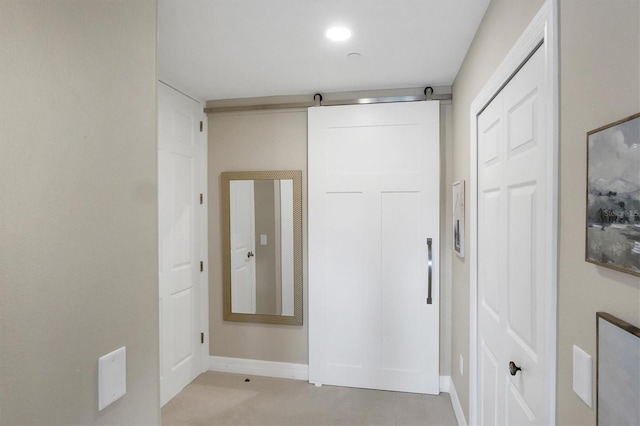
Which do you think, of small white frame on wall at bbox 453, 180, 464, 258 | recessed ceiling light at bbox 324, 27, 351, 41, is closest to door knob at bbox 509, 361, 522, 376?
small white frame on wall at bbox 453, 180, 464, 258

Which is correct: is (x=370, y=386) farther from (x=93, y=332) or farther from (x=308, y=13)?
(x=308, y=13)

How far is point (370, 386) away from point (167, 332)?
5.67 ft

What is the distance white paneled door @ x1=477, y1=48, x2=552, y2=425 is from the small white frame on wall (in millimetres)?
367

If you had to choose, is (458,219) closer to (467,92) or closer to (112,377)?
(467,92)

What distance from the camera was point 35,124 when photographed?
67 centimetres

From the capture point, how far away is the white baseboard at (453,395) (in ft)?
7.29

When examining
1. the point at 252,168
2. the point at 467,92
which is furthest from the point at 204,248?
the point at 467,92

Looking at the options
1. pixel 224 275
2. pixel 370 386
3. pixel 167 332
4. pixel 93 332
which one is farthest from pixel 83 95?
pixel 370 386

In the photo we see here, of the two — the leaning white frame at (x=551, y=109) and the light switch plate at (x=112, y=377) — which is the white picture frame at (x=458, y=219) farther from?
the light switch plate at (x=112, y=377)

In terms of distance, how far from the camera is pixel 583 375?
0.79 m

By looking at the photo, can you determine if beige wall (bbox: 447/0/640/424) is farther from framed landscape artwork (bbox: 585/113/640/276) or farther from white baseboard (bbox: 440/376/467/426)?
white baseboard (bbox: 440/376/467/426)

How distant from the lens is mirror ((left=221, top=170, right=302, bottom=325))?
2938mm

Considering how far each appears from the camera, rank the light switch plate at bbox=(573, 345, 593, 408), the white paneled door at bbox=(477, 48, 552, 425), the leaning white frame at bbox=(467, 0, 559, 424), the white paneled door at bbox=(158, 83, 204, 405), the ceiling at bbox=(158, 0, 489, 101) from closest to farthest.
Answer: the light switch plate at bbox=(573, 345, 593, 408), the leaning white frame at bbox=(467, 0, 559, 424), the white paneled door at bbox=(477, 48, 552, 425), the ceiling at bbox=(158, 0, 489, 101), the white paneled door at bbox=(158, 83, 204, 405)

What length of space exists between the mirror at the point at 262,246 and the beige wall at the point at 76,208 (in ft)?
6.34
